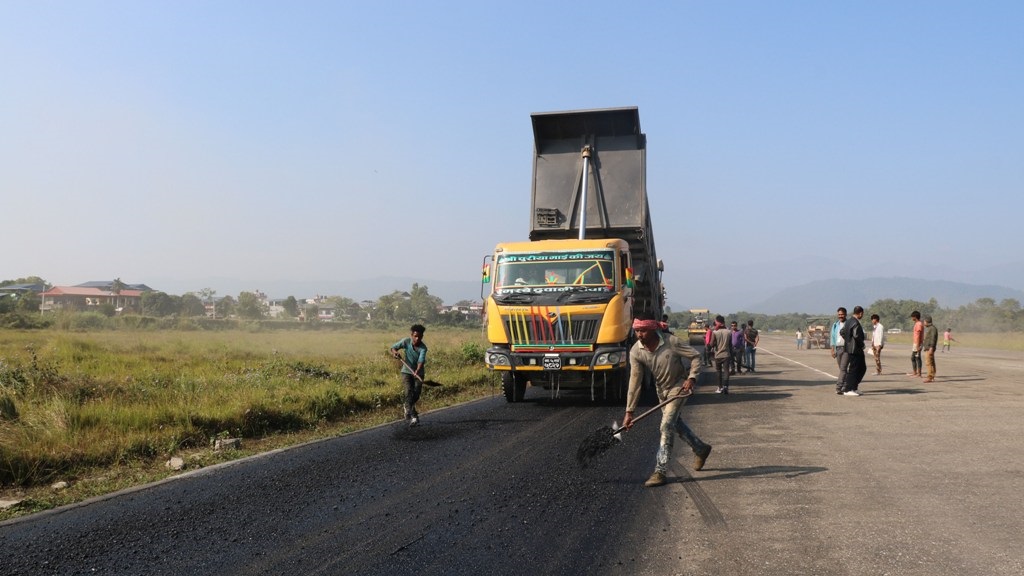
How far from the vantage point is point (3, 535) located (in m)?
4.88

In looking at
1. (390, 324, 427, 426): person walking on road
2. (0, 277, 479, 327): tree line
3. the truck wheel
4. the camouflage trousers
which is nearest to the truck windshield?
the truck wheel

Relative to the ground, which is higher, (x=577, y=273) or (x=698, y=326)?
(x=577, y=273)

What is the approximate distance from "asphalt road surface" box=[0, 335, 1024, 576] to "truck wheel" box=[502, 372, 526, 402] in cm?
327

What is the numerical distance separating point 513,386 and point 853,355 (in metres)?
6.62

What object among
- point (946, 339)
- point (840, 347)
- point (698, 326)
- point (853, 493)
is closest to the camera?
point (853, 493)

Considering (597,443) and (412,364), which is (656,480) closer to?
(597,443)

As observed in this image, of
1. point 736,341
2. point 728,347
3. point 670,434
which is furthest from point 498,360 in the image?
point 736,341

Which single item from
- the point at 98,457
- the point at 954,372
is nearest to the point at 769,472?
the point at 98,457

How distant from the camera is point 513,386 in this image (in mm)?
12430

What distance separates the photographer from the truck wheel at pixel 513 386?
12352mm

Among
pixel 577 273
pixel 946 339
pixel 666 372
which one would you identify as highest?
pixel 577 273

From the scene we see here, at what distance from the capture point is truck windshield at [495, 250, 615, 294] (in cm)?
1178

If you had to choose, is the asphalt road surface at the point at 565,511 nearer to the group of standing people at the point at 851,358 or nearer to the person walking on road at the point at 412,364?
the person walking on road at the point at 412,364

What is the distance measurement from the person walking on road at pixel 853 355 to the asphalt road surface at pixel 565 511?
3935mm
